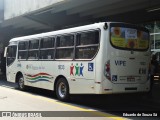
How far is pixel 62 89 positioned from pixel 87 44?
238 centimetres

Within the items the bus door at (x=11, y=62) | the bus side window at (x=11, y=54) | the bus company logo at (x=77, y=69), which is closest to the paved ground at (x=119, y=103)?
the bus company logo at (x=77, y=69)

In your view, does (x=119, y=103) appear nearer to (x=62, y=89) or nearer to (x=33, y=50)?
(x=62, y=89)

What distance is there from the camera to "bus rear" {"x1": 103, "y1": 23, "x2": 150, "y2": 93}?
35.9ft

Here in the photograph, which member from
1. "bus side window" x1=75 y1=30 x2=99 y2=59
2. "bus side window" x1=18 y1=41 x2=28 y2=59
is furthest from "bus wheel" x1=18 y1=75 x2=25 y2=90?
"bus side window" x1=75 y1=30 x2=99 y2=59

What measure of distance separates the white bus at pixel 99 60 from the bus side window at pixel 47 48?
0.04 metres

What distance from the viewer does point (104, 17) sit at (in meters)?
21.1

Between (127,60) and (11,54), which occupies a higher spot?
(11,54)

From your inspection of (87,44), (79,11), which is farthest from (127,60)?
(79,11)

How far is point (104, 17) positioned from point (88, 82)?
10238 mm

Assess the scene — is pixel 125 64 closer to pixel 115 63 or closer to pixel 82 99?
pixel 115 63

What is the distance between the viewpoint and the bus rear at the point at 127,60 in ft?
35.9

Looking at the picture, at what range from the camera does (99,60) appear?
10883 mm

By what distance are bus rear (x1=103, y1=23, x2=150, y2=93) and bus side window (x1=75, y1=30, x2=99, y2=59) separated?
536 mm

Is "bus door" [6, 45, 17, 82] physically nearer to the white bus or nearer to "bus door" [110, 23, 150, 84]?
the white bus
